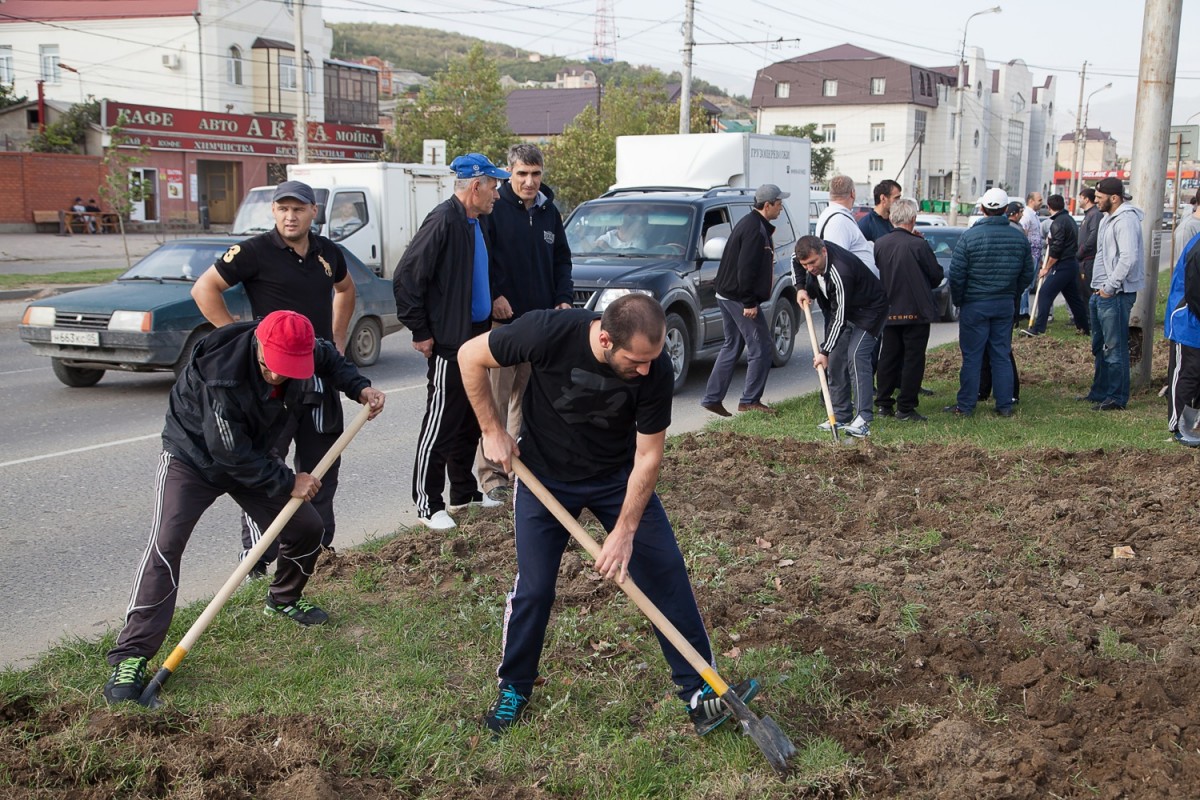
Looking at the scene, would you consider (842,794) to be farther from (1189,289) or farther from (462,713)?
(1189,289)

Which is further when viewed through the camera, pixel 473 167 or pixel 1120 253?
pixel 1120 253

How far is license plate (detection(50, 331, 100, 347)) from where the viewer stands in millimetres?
10891

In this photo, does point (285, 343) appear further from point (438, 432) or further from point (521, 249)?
point (521, 249)

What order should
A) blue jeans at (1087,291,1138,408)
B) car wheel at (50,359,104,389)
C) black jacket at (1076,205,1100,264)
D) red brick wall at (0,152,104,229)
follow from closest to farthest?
blue jeans at (1087,291,1138,408) → car wheel at (50,359,104,389) → black jacket at (1076,205,1100,264) → red brick wall at (0,152,104,229)

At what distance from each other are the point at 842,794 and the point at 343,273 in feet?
11.9

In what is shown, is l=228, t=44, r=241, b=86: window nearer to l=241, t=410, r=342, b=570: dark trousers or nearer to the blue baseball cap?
the blue baseball cap

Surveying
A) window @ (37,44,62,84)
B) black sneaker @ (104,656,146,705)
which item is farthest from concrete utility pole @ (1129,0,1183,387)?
window @ (37,44,62,84)

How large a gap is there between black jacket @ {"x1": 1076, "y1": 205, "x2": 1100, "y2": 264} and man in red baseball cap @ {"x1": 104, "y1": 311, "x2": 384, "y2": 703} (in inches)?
510

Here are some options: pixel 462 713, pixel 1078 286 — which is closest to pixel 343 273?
pixel 462 713

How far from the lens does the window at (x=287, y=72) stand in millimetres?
55438

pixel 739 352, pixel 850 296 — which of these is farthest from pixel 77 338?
pixel 850 296

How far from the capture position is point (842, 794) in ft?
12.0

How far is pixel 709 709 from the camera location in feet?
13.4

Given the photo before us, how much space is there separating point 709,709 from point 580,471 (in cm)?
98
